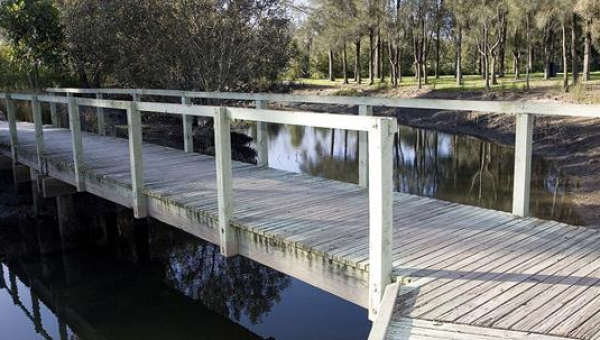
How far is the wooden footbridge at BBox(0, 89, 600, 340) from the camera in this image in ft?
10.9

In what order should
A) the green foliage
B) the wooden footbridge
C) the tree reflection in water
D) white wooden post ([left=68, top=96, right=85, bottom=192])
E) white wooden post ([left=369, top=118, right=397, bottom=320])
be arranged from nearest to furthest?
the wooden footbridge < white wooden post ([left=369, top=118, right=397, bottom=320]) < the tree reflection in water < white wooden post ([left=68, top=96, right=85, bottom=192]) < the green foliage

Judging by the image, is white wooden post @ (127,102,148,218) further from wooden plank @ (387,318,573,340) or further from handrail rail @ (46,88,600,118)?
wooden plank @ (387,318,573,340)

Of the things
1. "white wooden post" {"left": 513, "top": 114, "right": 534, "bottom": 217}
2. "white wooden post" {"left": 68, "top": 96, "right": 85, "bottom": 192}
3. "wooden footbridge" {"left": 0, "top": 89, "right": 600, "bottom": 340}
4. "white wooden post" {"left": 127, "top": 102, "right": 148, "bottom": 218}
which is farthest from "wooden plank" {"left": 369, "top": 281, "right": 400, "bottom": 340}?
"white wooden post" {"left": 68, "top": 96, "right": 85, "bottom": 192}

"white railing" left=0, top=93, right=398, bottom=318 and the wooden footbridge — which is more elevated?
"white railing" left=0, top=93, right=398, bottom=318

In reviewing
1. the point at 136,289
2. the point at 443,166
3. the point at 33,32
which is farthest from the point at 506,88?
the point at 136,289

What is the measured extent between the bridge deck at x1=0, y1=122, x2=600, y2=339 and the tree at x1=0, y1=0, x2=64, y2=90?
529 inches

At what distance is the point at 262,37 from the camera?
19.5 metres

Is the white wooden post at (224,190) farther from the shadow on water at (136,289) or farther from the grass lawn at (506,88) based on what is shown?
the grass lawn at (506,88)

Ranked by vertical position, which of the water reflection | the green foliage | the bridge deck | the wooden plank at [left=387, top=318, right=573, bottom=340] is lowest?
the water reflection

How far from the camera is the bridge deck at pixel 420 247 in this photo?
3367mm

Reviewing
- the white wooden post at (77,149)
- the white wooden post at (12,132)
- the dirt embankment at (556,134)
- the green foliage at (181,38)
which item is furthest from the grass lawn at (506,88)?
the white wooden post at (12,132)

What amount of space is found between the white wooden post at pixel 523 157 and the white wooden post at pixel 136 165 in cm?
427

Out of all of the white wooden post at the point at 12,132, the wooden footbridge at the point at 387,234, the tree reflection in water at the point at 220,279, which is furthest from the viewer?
the white wooden post at the point at 12,132

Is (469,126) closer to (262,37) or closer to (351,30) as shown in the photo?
(262,37)
